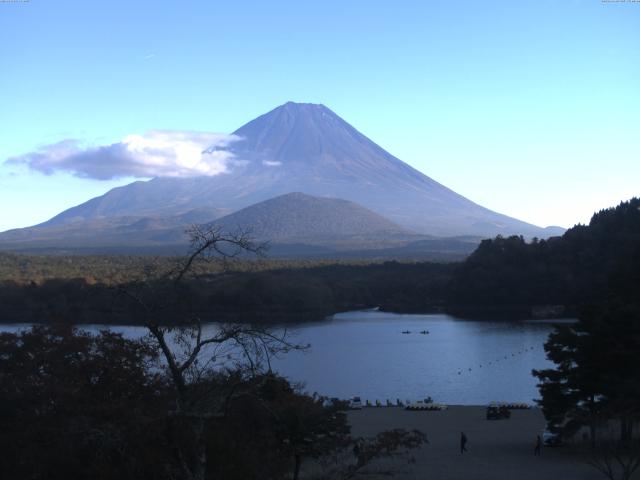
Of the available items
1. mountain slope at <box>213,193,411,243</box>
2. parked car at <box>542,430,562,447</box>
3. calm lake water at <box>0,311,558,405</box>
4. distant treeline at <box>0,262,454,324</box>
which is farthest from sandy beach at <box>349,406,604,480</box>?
mountain slope at <box>213,193,411,243</box>

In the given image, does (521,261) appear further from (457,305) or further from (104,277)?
(104,277)

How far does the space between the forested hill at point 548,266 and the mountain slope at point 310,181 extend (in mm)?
76594

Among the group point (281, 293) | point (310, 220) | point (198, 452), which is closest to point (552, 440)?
point (198, 452)

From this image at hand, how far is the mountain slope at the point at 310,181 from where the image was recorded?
123m

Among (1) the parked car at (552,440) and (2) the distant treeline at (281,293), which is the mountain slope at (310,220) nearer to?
(2) the distant treeline at (281,293)

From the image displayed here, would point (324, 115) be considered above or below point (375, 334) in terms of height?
above

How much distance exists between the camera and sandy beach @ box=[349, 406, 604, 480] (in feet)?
30.8

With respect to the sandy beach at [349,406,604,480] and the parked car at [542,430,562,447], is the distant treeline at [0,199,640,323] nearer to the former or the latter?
the sandy beach at [349,406,604,480]

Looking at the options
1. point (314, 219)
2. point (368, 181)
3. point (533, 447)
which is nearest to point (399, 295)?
point (533, 447)

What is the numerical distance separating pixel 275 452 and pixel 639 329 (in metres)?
6.29

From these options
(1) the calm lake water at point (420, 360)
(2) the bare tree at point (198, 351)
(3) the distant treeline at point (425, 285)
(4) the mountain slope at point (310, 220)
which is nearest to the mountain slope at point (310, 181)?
(4) the mountain slope at point (310, 220)

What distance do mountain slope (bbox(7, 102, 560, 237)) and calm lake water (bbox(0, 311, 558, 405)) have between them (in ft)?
286

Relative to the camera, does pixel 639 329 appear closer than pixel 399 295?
Yes

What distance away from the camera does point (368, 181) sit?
416 ft
